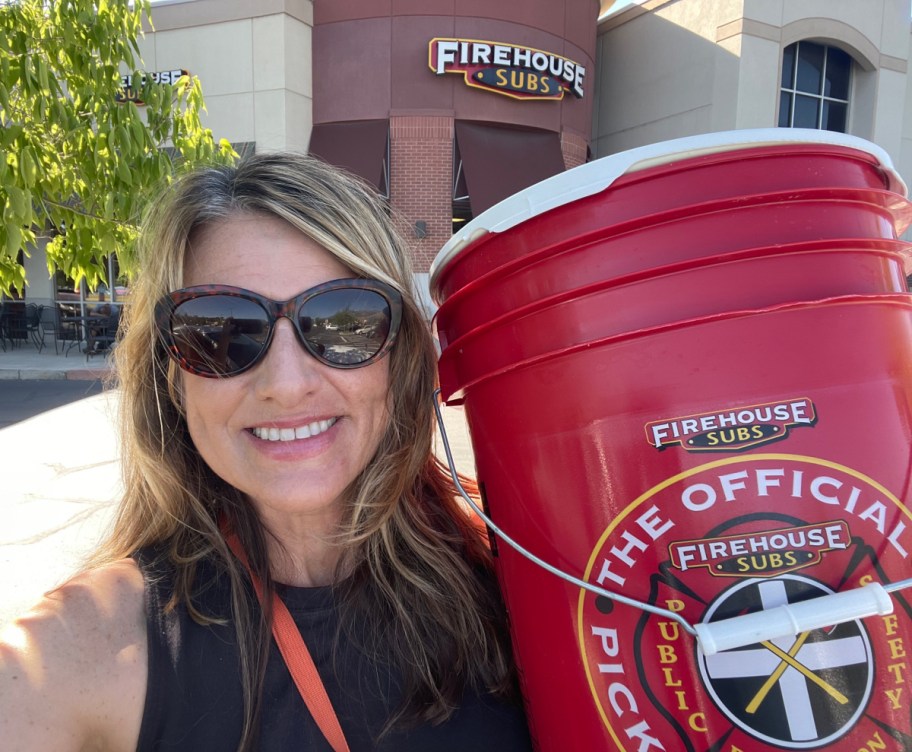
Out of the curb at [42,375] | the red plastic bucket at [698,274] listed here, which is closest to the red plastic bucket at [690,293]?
the red plastic bucket at [698,274]

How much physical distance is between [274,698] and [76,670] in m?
0.29

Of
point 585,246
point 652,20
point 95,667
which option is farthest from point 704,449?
point 652,20

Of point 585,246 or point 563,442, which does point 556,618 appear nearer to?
point 563,442

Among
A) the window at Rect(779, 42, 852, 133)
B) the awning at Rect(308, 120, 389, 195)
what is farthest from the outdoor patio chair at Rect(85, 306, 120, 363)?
the window at Rect(779, 42, 852, 133)

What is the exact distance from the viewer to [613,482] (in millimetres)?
807

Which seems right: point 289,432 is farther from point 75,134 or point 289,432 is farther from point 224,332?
point 75,134

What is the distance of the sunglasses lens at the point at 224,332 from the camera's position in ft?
3.45

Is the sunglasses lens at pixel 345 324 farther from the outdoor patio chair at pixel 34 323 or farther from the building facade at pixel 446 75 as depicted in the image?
the outdoor patio chair at pixel 34 323

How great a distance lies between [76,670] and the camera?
0.93 meters

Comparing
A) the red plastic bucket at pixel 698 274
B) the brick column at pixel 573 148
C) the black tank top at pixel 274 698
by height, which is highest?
the brick column at pixel 573 148

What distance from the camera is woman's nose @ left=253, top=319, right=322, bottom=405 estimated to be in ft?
3.46

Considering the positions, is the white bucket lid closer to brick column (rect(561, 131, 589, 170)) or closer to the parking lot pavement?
the parking lot pavement

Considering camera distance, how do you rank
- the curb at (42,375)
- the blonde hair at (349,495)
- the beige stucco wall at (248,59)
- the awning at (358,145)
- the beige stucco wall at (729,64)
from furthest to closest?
1. the beige stucco wall at (729,64)
2. the awning at (358,145)
3. the beige stucco wall at (248,59)
4. the curb at (42,375)
5. the blonde hair at (349,495)

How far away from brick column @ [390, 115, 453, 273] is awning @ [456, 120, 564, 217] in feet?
1.10
